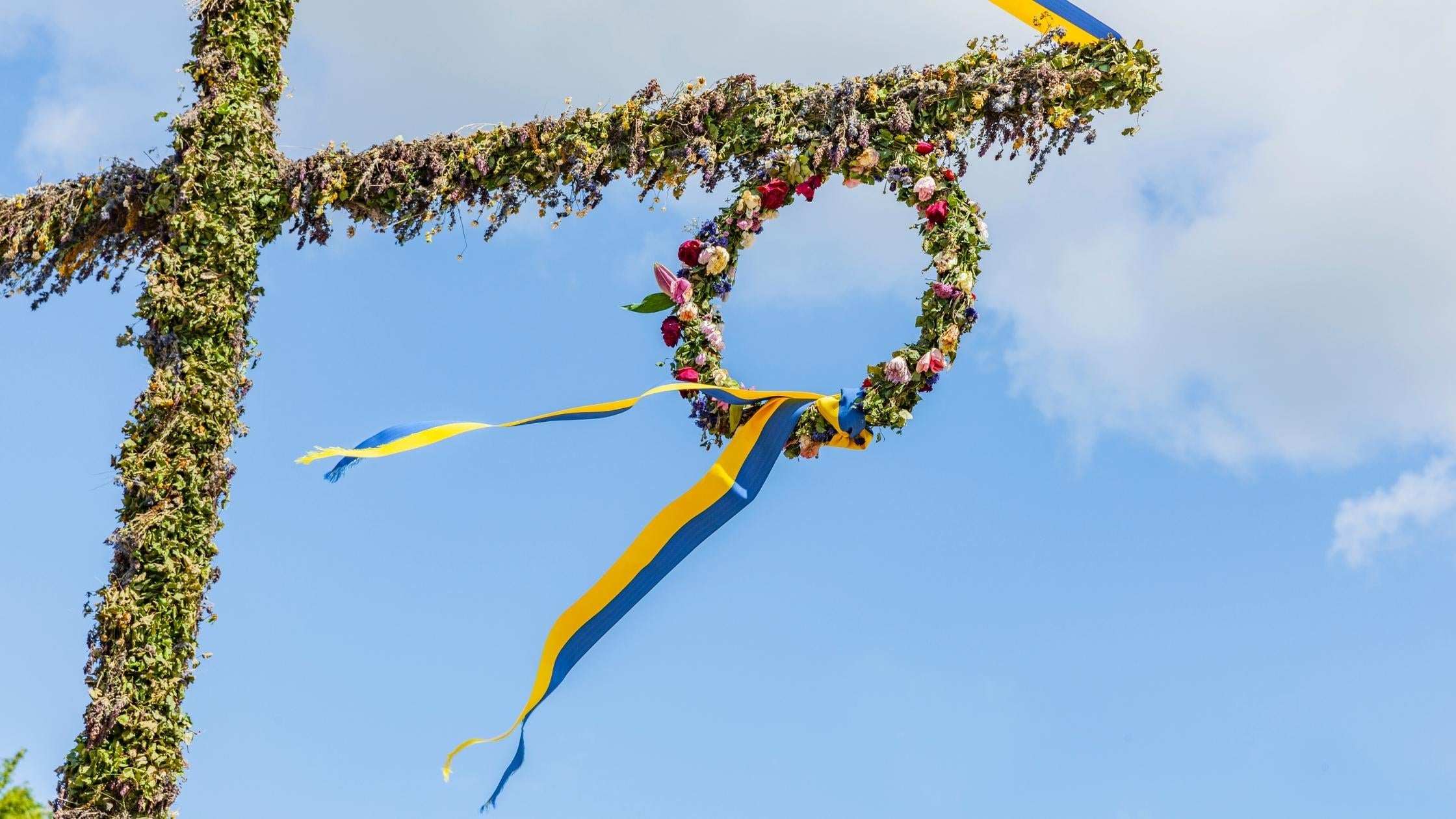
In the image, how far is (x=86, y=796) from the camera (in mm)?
5273

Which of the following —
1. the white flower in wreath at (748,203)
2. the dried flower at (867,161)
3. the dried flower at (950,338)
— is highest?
the dried flower at (867,161)

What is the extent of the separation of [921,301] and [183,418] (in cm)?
292

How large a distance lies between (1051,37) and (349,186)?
297 centimetres

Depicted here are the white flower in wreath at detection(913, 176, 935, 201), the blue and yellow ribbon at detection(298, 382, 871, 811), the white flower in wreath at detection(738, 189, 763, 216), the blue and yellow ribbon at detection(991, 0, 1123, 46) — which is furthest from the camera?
the blue and yellow ribbon at detection(991, 0, 1123, 46)

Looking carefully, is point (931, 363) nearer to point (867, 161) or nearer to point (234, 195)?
point (867, 161)

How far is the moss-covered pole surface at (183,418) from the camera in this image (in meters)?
5.31

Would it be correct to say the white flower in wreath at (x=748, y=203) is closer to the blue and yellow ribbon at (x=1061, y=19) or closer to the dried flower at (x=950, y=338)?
the dried flower at (x=950, y=338)

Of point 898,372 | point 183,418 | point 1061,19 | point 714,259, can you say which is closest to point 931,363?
point 898,372

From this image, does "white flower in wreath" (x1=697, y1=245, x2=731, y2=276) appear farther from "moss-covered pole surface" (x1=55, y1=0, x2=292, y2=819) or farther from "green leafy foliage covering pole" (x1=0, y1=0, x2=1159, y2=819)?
"moss-covered pole surface" (x1=55, y1=0, x2=292, y2=819)

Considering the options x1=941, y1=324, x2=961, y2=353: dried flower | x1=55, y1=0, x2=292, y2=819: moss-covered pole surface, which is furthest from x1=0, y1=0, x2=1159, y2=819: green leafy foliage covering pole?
x1=941, y1=324, x2=961, y2=353: dried flower

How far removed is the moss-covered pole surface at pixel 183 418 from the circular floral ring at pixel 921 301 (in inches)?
69.2

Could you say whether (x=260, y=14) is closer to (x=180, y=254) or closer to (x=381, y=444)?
(x=180, y=254)

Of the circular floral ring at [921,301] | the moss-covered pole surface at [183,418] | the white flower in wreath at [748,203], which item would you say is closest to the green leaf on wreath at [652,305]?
the circular floral ring at [921,301]

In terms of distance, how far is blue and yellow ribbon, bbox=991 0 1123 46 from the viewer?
567 cm
